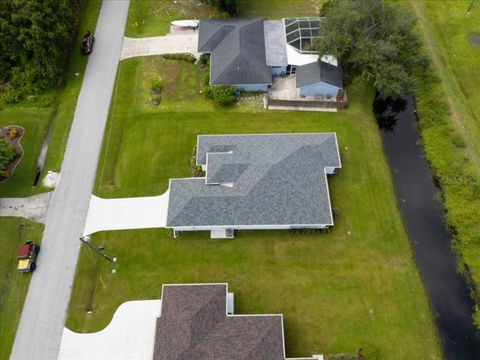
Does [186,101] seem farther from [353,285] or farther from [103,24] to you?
[353,285]

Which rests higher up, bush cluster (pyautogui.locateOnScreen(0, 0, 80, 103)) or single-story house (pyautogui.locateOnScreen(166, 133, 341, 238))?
bush cluster (pyautogui.locateOnScreen(0, 0, 80, 103))

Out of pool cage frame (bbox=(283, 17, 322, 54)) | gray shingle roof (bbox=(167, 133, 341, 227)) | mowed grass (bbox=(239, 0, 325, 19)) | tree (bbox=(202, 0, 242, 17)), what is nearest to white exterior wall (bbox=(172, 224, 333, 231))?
gray shingle roof (bbox=(167, 133, 341, 227))

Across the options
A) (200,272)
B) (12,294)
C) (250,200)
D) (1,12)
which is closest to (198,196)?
(250,200)

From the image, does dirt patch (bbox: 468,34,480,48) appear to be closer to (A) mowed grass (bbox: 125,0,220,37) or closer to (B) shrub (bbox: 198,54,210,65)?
(A) mowed grass (bbox: 125,0,220,37)

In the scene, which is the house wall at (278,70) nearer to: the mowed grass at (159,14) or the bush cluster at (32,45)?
the mowed grass at (159,14)

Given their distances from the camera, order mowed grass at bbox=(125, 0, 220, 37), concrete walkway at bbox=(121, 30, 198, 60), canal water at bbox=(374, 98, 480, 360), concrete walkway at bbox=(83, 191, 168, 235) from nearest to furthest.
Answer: canal water at bbox=(374, 98, 480, 360) → concrete walkway at bbox=(83, 191, 168, 235) → concrete walkway at bbox=(121, 30, 198, 60) → mowed grass at bbox=(125, 0, 220, 37)

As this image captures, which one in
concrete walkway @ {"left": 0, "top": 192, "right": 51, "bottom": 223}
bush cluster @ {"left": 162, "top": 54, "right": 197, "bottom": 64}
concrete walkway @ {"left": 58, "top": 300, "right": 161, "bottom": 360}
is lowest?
concrete walkway @ {"left": 58, "top": 300, "right": 161, "bottom": 360}
